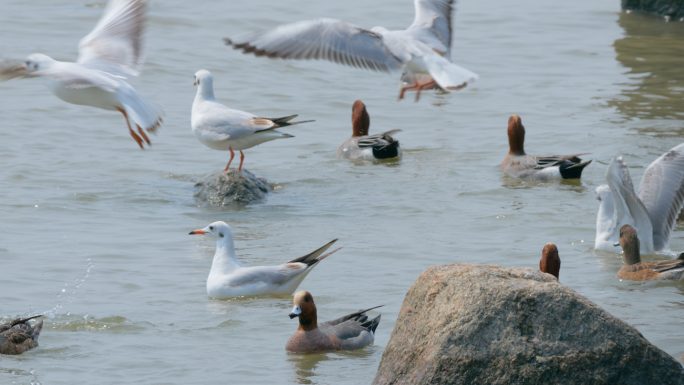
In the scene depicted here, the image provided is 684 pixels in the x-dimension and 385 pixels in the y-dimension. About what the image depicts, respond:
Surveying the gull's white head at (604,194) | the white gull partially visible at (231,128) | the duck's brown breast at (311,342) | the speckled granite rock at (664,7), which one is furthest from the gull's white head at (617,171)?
the speckled granite rock at (664,7)

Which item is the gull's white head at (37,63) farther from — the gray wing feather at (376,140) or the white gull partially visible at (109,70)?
the gray wing feather at (376,140)

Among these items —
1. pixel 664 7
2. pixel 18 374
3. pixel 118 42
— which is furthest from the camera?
pixel 664 7

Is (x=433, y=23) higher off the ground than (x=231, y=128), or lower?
higher

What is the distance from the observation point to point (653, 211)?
9.57 m

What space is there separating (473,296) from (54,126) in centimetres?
1146

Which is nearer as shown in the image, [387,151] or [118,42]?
[118,42]

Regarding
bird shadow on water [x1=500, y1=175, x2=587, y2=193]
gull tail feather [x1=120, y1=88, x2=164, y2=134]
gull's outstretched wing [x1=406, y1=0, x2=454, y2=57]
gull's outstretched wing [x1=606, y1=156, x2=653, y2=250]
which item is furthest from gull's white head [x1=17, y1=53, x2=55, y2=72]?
bird shadow on water [x1=500, y1=175, x2=587, y2=193]

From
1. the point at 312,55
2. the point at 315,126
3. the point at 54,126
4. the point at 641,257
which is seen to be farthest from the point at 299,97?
the point at 641,257

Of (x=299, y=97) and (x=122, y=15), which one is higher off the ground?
(x=122, y=15)

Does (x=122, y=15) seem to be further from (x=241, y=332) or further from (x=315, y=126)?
(x=315, y=126)

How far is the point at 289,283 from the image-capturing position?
26.7ft

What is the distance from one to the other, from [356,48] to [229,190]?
238 centimetres

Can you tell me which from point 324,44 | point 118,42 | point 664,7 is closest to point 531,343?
point 324,44

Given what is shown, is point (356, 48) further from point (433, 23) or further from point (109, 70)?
point (109, 70)
